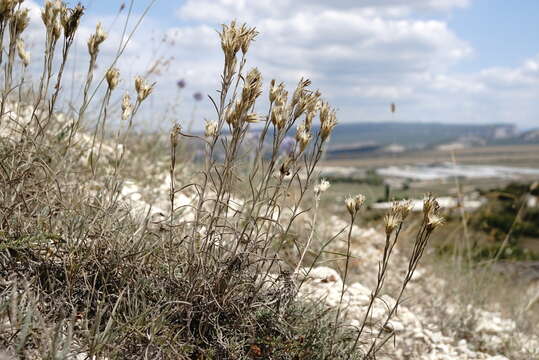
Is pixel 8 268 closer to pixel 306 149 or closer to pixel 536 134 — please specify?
pixel 306 149

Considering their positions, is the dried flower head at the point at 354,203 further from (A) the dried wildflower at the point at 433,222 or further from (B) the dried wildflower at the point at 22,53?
(B) the dried wildflower at the point at 22,53

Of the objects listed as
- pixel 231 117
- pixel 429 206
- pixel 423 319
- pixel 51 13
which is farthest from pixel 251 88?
pixel 423 319

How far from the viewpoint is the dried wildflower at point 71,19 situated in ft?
6.42

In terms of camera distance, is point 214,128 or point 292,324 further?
point 292,324

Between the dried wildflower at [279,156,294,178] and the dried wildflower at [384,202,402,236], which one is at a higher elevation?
the dried wildflower at [279,156,294,178]

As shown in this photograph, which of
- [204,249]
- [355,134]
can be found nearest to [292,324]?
[204,249]

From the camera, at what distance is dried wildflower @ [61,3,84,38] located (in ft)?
6.42

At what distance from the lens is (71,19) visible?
1976mm

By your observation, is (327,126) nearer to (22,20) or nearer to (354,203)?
(354,203)

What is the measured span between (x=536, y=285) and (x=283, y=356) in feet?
16.6

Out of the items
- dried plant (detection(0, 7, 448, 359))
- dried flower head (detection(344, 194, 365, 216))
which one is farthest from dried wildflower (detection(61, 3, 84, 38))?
dried flower head (detection(344, 194, 365, 216))

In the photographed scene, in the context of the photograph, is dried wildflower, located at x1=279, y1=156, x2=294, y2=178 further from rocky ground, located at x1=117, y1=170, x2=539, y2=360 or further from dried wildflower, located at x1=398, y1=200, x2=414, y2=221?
A: rocky ground, located at x1=117, y1=170, x2=539, y2=360

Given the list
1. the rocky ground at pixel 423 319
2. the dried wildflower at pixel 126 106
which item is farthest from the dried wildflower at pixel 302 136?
the rocky ground at pixel 423 319

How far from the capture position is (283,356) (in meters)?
2.04
